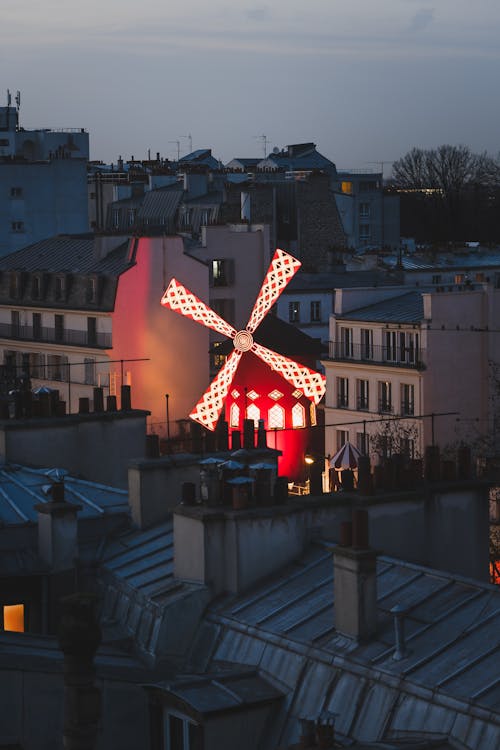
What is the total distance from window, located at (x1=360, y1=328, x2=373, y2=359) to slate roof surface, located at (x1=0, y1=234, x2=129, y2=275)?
11.1m

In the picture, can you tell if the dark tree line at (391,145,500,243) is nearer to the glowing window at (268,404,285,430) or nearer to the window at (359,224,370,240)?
the window at (359,224,370,240)

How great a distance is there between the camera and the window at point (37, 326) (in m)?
81.4

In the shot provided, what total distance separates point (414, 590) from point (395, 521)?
4138 mm

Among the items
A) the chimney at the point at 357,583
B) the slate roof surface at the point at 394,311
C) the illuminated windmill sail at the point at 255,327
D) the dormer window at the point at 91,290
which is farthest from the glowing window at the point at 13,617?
the dormer window at the point at 91,290

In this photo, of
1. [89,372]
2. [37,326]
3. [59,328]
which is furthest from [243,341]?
[37,326]

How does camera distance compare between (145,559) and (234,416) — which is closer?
(145,559)

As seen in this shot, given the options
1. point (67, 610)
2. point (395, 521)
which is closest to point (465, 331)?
point (395, 521)

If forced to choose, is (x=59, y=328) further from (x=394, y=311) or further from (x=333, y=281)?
(x=394, y=311)

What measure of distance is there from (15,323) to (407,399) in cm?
2179

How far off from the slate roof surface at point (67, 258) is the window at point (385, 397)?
42.4 feet

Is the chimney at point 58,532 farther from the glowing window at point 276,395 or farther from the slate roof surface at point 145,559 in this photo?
the glowing window at point 276,395

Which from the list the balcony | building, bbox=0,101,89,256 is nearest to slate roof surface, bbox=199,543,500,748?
the balcony

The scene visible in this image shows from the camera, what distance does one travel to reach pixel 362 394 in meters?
70.3

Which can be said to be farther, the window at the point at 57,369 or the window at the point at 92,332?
the window at the point at 57,369
